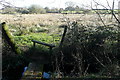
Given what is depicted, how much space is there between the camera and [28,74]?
5.24m

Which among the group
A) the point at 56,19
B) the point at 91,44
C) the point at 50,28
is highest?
the point at 56,19

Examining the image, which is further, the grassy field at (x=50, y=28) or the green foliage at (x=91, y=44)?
the grassy field at (x=50, y=28)

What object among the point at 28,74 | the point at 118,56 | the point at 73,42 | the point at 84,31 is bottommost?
A: the point at 28,74

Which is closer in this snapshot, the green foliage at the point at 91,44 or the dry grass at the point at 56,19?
the green foliage at the point at 91,44

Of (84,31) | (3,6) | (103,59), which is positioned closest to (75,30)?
(84,31)

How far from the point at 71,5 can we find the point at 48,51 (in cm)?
293

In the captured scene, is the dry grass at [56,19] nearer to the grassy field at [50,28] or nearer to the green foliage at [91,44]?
the grassy field at [50,28]

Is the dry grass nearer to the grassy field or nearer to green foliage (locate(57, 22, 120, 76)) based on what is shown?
the grassy field

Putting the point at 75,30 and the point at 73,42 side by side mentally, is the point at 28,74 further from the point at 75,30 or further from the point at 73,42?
the point at 75,30

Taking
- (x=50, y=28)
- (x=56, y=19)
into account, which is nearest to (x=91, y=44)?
(x=50, y=28)

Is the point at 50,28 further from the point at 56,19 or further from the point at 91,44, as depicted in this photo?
the point at 91,44

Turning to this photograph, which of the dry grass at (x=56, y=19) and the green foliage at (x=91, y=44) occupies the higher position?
the dry grass at (x=56, y=19)

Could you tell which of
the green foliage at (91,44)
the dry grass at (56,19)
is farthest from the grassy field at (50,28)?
the green foliage at (91,44)

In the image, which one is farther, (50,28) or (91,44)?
(50,28)
